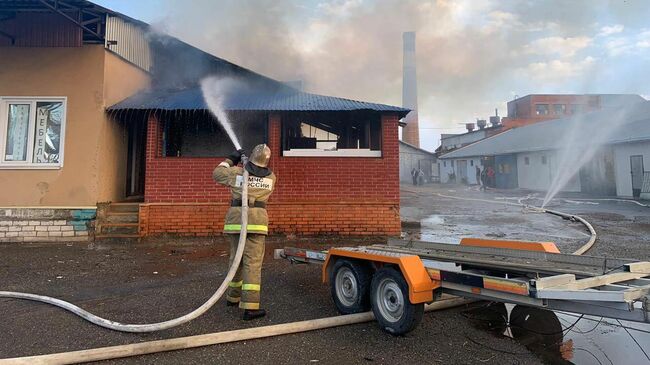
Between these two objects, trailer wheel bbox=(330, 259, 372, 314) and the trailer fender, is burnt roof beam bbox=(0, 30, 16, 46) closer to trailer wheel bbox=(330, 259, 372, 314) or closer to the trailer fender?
trailer wheel bbox=(330, 259, 372, 314)

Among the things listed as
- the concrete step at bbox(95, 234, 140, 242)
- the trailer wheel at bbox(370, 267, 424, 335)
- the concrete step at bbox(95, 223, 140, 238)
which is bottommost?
the trailer wheel at bbox(370, 267, 424, 335)

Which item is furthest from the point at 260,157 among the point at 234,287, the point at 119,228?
the point at 119,228

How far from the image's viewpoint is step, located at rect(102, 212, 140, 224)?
27.2 ft

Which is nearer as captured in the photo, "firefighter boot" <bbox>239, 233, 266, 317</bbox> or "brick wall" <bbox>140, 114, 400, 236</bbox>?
"firefighter boot" <bbox>239, 233, 266, 317</bbox>

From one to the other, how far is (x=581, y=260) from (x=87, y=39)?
982cm

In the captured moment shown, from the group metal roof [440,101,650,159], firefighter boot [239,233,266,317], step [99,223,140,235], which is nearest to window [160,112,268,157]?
step [99,223,140,235]

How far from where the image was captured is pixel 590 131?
23.0m

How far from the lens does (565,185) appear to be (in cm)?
2450

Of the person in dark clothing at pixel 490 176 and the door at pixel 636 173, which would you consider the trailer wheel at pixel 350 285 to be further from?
the person in dark clothing at pixel 490 176

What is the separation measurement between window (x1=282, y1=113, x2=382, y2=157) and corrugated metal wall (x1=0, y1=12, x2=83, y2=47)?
16.3 ft

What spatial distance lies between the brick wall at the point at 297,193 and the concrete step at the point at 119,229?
12.4 inches

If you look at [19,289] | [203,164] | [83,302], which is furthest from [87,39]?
[83,302]

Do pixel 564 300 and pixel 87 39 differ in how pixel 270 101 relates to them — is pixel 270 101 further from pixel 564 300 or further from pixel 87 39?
pixel 564 300

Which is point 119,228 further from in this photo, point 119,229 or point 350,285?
point 350,285
